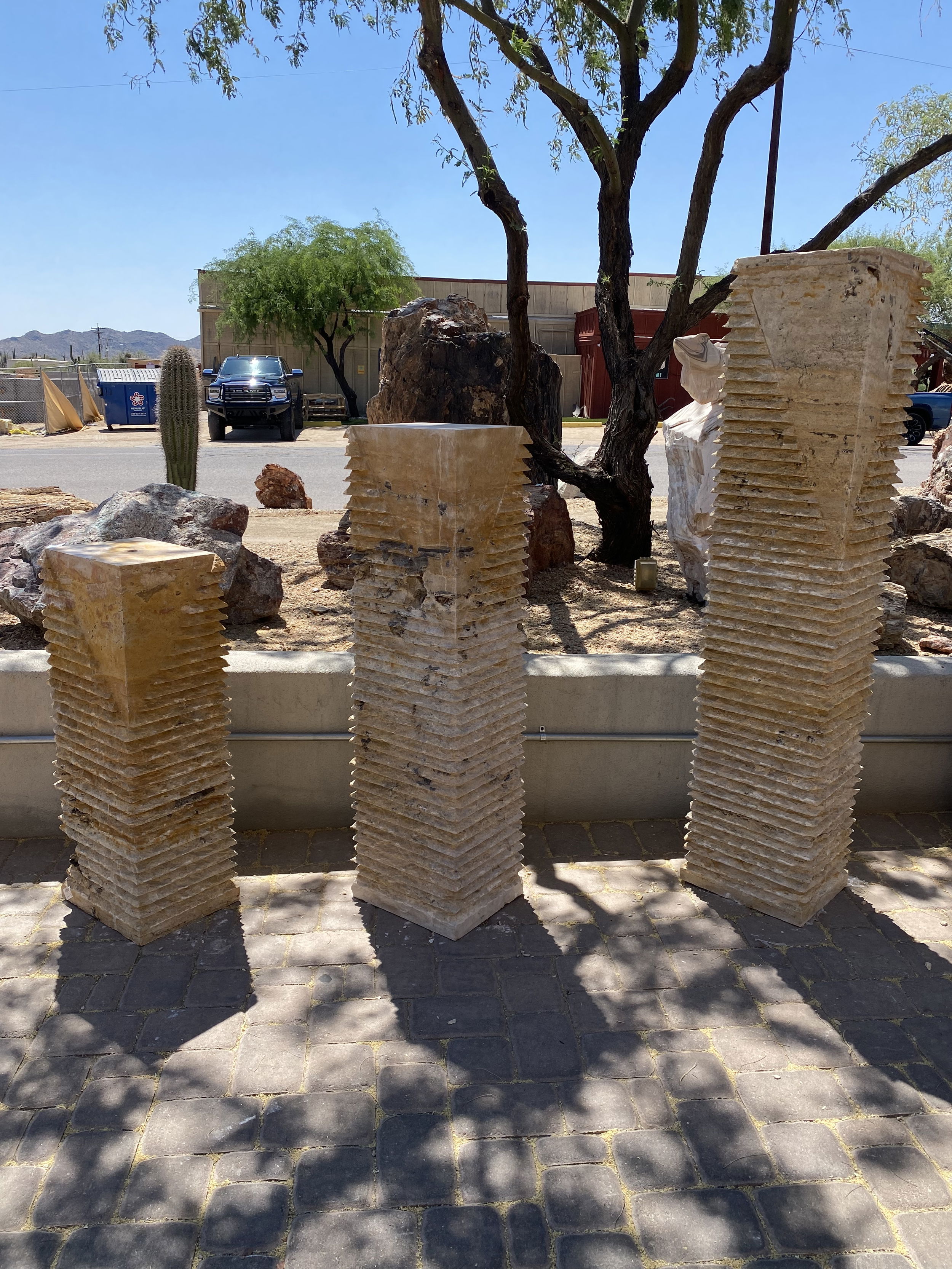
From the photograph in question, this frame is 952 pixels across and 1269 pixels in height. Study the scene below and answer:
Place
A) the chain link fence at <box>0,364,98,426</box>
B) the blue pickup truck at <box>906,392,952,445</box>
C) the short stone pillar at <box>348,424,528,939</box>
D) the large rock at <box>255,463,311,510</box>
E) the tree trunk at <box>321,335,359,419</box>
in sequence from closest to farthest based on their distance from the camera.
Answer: the short stone pillar at <box>348,424,528,939</box>
the large rock at <box>255,463,311,510</box>
the blue pickup truck at <box>906,392,952,445</box>
the tree trunk at <box>321,335,359,419</box>
the chain link fence at <box>0,364,98,426</box>

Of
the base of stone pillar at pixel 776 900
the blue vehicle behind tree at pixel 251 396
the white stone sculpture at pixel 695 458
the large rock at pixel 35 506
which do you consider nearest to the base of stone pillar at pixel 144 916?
the base of stone pillar at pixel 776 900

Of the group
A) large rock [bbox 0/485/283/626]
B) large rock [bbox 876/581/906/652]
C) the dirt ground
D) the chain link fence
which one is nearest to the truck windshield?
the chain link fence

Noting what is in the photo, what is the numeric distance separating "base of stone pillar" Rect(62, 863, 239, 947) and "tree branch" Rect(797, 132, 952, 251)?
19.2 ft

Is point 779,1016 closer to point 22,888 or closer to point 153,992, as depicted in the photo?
point 153,992

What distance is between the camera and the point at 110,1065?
342cm

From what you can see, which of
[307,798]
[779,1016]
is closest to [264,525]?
[307,798]

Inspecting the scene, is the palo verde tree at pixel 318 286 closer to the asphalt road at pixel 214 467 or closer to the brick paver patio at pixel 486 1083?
the asphalt road at pixel 214 467

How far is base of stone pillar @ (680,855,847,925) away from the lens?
4.28 meters

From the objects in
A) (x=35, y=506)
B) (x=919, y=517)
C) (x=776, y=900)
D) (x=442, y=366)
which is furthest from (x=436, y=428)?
(x=919, y=517)

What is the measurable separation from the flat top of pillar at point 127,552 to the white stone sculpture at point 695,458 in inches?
155

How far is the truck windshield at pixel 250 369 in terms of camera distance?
881 inches

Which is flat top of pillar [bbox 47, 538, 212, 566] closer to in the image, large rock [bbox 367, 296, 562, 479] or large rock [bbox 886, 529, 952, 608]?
large rock [bbox 367, 296, 562, 479]

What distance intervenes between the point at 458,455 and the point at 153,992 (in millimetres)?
2335

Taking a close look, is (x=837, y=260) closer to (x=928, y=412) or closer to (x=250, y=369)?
(x=250, y=369)
